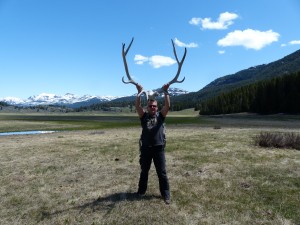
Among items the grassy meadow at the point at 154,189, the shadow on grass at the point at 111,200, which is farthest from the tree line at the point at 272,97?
the shadow on grass at the point at 111,200

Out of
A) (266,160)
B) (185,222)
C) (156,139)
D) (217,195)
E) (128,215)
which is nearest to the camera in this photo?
(185,222)

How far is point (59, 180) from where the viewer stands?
15.2 meters

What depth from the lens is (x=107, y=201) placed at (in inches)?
469

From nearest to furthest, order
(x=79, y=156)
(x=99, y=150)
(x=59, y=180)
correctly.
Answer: (x=59, y=180), (x=79, y=156), (x=99, y=150)

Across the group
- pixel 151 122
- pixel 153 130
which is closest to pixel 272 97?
pixel 151 122

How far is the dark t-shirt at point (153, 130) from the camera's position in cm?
1144

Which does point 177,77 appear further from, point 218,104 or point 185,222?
point 218,104

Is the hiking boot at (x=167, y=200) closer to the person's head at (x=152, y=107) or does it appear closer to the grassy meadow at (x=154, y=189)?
the grassy meadow at (x=154, y=189)

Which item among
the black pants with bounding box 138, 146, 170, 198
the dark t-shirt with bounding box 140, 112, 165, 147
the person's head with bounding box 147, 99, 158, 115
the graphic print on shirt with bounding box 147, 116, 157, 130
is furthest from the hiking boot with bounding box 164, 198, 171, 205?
the person's head with bounding box 147, 99, 158, 115

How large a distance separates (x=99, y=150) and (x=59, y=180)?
8.21 metres

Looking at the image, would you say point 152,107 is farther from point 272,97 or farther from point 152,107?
point 272,97

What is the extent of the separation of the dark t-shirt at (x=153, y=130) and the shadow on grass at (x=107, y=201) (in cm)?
197

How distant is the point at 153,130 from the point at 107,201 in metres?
3.02

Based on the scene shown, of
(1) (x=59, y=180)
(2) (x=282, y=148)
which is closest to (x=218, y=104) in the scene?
(2) (x=282, y=148)
